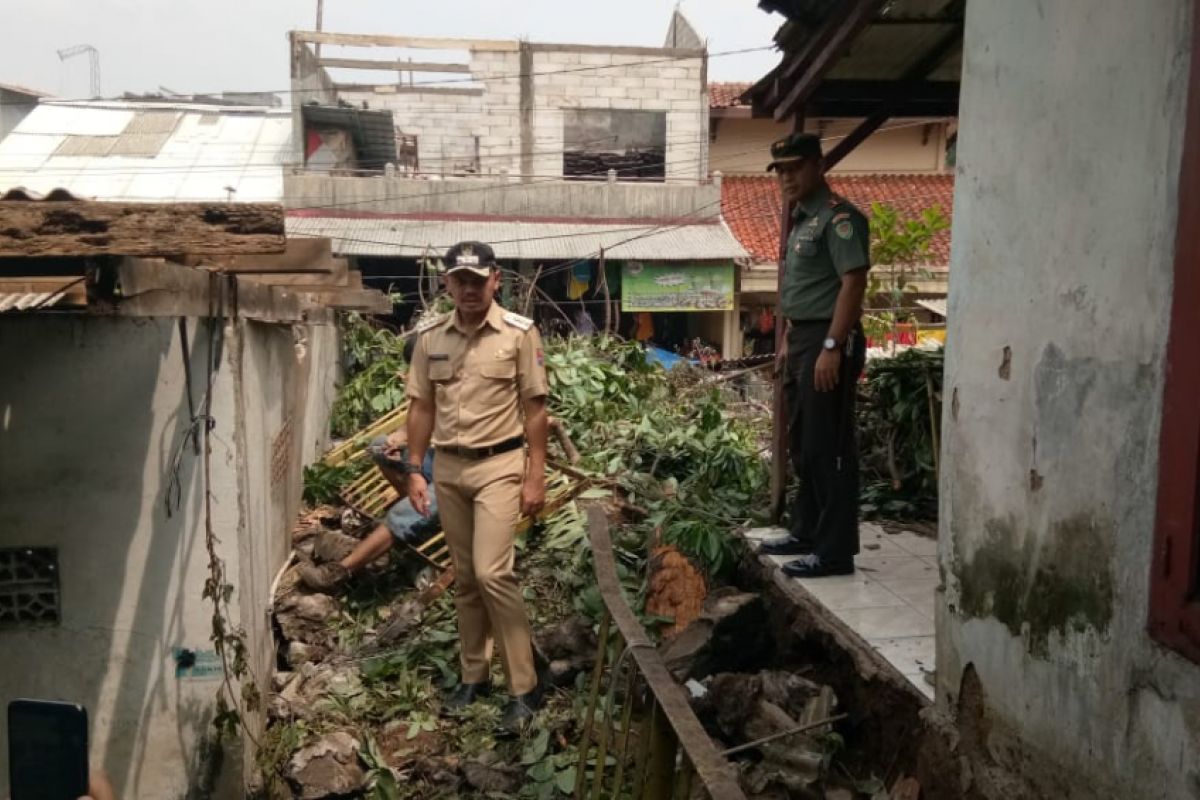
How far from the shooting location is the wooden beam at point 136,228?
2.18 m

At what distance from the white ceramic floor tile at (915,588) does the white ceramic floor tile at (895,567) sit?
0.12 ft

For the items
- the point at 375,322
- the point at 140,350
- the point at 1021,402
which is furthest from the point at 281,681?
the point at 375,322

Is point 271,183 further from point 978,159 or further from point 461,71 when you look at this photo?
point 978,159

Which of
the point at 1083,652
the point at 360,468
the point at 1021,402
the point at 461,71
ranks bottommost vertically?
the point at 360,468

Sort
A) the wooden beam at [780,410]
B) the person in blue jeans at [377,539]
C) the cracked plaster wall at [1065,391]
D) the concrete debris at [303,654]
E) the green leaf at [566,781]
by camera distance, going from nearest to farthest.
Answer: the cracked plaster wall at [1065,391], the green leaf at [566,781], the wooden beam at [780,410], the concrete debris at [303,654], the person in blue jeans at [377,539]

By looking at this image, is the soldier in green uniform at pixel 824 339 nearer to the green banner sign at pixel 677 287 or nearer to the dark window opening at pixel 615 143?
the green banner sign at pixel 677 287

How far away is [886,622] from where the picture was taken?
3732 mm

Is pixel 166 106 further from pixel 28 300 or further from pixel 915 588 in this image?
pixel 915 588

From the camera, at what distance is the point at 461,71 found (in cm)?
1816

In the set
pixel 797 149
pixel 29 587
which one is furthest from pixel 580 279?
pixel 29 587

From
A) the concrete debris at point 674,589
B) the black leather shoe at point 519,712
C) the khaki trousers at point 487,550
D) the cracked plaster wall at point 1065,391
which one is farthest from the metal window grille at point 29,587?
the cracked plaster wall at point 1065,391

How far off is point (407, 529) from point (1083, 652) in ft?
14.0

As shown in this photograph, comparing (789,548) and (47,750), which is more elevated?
(47,750)

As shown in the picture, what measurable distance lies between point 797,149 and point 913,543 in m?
2.10
